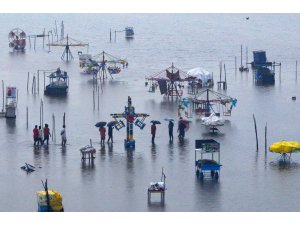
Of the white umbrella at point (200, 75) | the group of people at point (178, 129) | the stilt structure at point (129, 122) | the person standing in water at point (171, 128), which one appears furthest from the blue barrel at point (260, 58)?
the stilt structure at point (129, 122)

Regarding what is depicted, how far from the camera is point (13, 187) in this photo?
31906 millimetres

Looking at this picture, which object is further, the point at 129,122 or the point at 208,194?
the point at 129,122

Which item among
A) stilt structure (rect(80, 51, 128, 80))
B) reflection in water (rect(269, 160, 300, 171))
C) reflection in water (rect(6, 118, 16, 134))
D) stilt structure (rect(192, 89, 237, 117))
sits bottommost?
reflection in water (rect(269, 160, 300, 171))

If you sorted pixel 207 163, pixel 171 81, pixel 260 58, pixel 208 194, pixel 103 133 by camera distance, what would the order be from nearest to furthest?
pixel 208 194
pixel 207 163
pixel 103 133
pixel 171 81
pixel 260 58

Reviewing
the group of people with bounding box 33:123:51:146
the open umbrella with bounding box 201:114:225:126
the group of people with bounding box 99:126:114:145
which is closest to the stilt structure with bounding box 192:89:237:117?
the open umbrella with bounding box 201:114:225:126

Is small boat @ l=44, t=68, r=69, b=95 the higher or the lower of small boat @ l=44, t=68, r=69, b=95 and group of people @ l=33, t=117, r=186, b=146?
the higher

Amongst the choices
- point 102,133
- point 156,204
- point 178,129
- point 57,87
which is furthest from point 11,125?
point 156,204

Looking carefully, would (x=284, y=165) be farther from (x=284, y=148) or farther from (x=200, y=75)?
(x=200, y=75)

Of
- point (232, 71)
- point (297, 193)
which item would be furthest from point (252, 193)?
point (232, 71)

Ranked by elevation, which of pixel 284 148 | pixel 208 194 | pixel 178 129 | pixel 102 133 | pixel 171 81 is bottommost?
pixel 208 194

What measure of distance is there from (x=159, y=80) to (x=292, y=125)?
11.2m

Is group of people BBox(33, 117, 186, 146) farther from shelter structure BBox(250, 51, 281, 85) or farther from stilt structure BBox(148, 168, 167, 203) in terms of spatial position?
shelter structure BBox(250, 51, 281, 85)

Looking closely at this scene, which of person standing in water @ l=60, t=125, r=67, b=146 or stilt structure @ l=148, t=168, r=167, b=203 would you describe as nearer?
stilt structure @ l=148, t=168, r=167, b=203

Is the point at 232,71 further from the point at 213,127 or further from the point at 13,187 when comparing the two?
the point at 13,187
